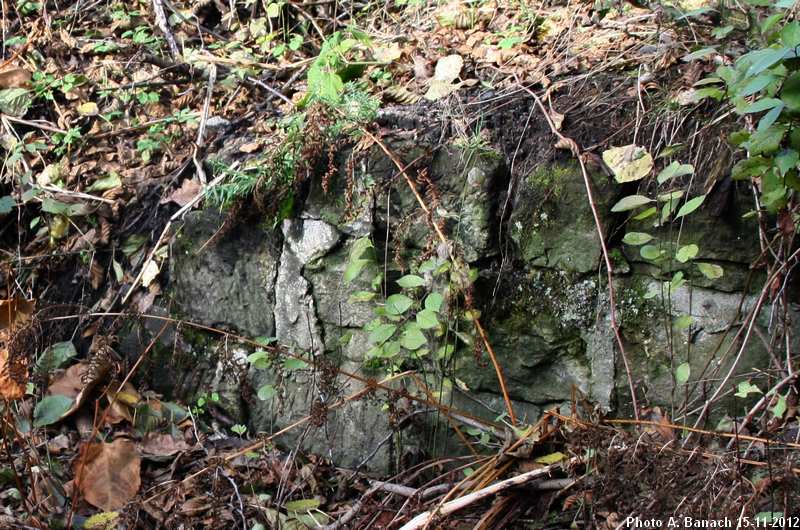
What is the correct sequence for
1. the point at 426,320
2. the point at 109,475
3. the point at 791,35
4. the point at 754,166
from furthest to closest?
the point at 109,475
the point at 426,320
the point at 754,166
the point at 791,35

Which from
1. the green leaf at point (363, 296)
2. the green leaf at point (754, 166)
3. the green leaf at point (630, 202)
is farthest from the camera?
the green leaf at point (363, 296)

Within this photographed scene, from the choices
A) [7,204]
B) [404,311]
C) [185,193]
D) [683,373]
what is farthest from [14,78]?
[683,373]

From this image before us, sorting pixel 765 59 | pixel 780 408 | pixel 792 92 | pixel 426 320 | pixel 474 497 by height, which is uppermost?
pixel 765 59

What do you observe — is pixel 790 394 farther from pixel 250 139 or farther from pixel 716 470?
pixel 250 139

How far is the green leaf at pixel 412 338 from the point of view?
8.53ft

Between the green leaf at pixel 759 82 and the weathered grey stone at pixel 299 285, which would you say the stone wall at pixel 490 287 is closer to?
the weathered grey stone at pixel 299 285

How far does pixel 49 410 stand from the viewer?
284 cm

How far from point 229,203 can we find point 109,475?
4.08 ft

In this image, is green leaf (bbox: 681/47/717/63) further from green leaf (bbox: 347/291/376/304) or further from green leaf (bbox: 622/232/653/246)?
green leaf (bbox: 347/291/376/304)

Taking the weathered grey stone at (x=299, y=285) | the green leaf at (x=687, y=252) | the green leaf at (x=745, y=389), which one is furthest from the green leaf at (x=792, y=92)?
the weathered grey stone at (x=299, y=285)

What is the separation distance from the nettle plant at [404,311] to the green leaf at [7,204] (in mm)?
1951

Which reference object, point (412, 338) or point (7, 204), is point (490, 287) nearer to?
point (412, 338)

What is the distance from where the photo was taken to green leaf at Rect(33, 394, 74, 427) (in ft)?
9.22

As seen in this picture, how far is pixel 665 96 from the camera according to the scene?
286cm
